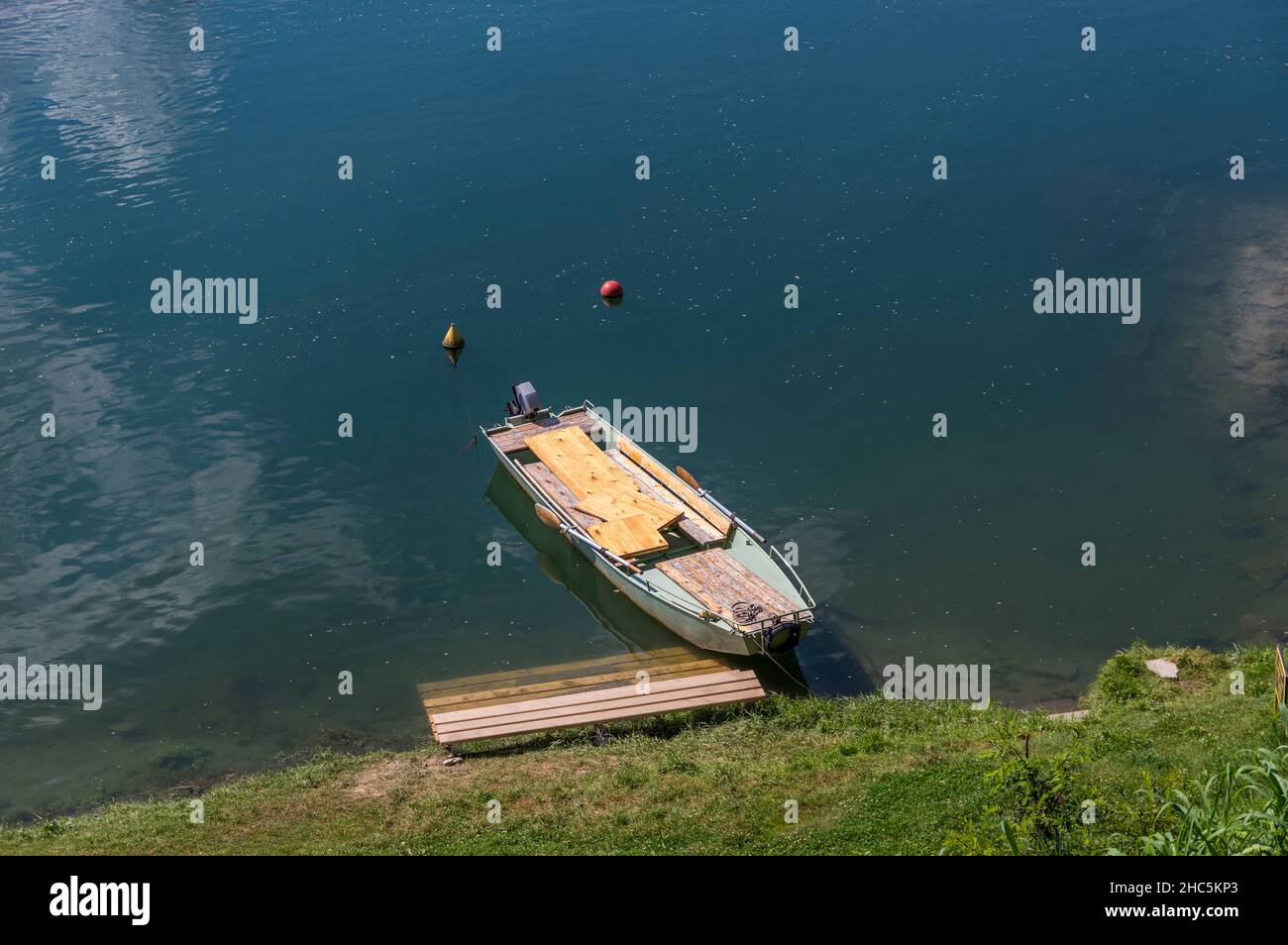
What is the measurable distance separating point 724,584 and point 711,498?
400 cm

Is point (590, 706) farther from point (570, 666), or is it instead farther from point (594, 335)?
point (594, 335)

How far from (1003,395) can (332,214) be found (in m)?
28.0

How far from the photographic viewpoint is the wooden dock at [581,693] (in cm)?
2894

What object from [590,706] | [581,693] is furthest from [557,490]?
[590,706]

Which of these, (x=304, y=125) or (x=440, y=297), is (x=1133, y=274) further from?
(x=304, y=125)

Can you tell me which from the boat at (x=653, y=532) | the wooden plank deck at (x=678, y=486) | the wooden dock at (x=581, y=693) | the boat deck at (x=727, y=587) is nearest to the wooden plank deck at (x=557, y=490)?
the boat at (x=653, y=532)

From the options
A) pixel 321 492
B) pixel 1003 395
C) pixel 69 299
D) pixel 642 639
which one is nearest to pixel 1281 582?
pixel 1003 395

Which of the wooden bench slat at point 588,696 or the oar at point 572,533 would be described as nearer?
the wooden bench slat at point 588,696

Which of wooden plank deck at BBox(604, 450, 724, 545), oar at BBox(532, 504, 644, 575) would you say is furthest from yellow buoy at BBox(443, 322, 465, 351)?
oar at BBox(532, 504, 644, 575)

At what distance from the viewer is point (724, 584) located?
112ft

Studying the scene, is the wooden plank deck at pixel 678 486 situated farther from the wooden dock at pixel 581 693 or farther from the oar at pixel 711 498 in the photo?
the wooden dock at pixel 581 693

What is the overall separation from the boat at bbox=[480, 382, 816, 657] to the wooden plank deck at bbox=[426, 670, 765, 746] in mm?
2115

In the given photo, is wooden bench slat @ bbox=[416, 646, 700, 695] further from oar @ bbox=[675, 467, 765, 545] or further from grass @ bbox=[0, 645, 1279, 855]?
grass @ bbox=[0, 645, 1279, 855]

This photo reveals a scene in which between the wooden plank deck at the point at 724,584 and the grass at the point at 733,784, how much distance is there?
321 centimetres
